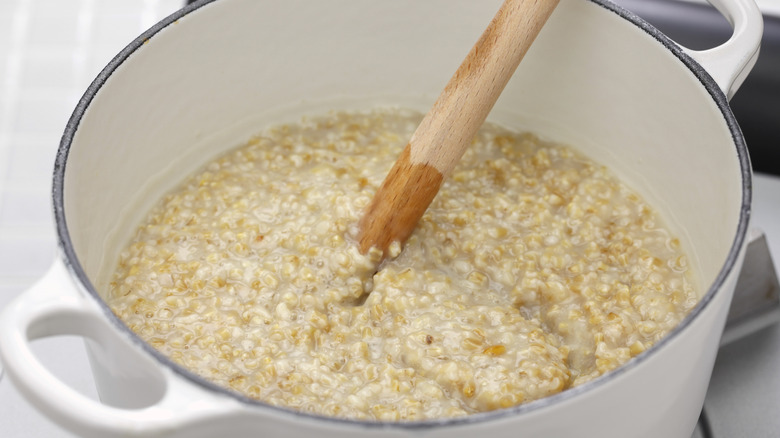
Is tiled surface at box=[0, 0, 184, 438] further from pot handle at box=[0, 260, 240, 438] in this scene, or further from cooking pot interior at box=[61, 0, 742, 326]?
pot handle at box=[0, 260, 240, 438]

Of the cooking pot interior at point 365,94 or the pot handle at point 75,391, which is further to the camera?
the cooking pot interior at point 365,94

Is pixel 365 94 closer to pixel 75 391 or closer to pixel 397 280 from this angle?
pixel 397 280

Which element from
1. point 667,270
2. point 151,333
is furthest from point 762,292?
point 151,333

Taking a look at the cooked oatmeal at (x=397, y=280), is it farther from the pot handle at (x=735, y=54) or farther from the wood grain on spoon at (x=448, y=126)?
the pot handle at (x=735, y=54)

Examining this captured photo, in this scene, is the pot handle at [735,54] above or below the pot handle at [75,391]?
above

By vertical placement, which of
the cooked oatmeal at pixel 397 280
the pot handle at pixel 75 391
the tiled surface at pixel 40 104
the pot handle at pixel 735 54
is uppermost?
the pot handle at pixel 735 54

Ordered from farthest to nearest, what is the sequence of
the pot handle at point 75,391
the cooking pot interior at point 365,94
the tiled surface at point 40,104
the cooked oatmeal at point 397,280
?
the tiled surface at point 40,104, the cooking pot interior at point 365,94, the cooked oatmeal at point 397,280, the pot handle at point 75,391

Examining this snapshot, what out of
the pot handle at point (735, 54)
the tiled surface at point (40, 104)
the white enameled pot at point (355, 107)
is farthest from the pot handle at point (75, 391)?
the pot handle at point (735, 54)
